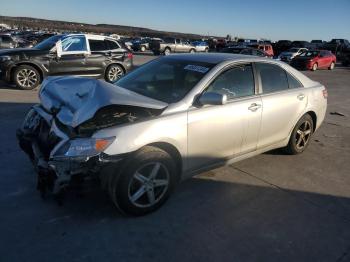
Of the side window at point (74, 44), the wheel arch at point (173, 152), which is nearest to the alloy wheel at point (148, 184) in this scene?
the wheel arch at point (173, 152)

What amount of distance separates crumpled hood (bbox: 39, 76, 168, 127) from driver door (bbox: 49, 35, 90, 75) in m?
6.37

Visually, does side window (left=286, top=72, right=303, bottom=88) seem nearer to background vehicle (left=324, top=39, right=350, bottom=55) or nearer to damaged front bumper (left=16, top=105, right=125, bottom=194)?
damaged front bumper (left=16, top=105, right=125, bottom=194)

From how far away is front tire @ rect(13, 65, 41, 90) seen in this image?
992 cm

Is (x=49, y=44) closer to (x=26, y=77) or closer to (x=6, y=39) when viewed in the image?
(x=26, y=77)

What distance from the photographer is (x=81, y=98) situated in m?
3.62

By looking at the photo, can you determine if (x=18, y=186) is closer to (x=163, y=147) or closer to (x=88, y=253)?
(x=88, y=253)

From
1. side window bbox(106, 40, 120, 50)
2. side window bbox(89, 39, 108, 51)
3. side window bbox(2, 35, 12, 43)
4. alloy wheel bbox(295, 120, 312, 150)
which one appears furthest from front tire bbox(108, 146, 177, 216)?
side window bbox(2, 35, 12, 43)

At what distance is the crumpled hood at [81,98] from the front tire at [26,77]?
6376 mm

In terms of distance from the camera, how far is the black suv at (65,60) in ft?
32.2

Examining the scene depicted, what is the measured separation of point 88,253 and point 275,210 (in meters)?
2.05

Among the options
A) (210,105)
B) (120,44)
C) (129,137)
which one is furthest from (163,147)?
(120,44)

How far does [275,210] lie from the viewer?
3.82 meters

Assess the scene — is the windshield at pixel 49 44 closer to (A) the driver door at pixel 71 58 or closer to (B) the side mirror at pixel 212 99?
(A) the driver door at pixel 71 58

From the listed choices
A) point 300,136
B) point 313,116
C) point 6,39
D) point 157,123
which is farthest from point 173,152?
point 6,39
